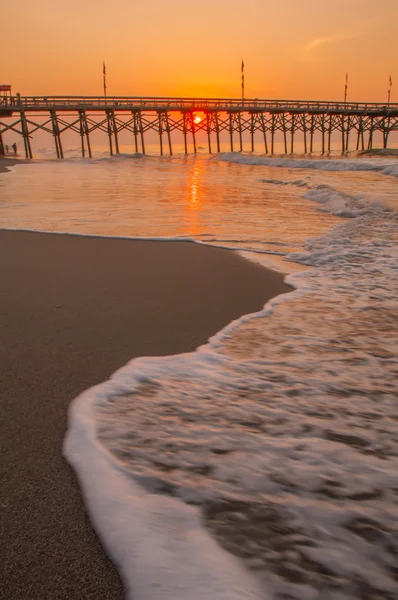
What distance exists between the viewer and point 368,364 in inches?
78.9

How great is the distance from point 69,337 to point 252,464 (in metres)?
1.28

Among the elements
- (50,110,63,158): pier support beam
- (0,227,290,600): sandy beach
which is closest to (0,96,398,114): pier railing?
(50,110,63,158): pier support beam

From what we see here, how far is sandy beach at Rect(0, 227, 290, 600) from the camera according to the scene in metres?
0.98

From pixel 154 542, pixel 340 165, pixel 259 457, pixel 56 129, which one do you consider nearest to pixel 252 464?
pixel 259 457

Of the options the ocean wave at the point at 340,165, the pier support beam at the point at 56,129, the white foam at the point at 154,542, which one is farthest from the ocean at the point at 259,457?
the pier support beam at the point at 56,129

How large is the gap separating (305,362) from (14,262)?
9.05ft

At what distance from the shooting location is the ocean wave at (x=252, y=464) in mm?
984

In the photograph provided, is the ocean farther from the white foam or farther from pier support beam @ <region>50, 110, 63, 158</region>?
pier support beam @ <region>50, 110, 63, 158</region>

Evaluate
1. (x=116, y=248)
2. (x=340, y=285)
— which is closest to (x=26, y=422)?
(x=340, y=285)

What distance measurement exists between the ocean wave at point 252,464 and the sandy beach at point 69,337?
80 millimetres

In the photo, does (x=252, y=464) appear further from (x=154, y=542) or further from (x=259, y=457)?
(x=154, y=542)

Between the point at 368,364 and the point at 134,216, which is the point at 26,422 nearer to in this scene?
the point at 368,364

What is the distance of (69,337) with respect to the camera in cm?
224

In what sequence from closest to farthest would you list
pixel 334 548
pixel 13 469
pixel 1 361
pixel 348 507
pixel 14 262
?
pixel 334 548 < pixel 348 507 < pixel 13 469 < pixel 1 361 < pixel 14 262
